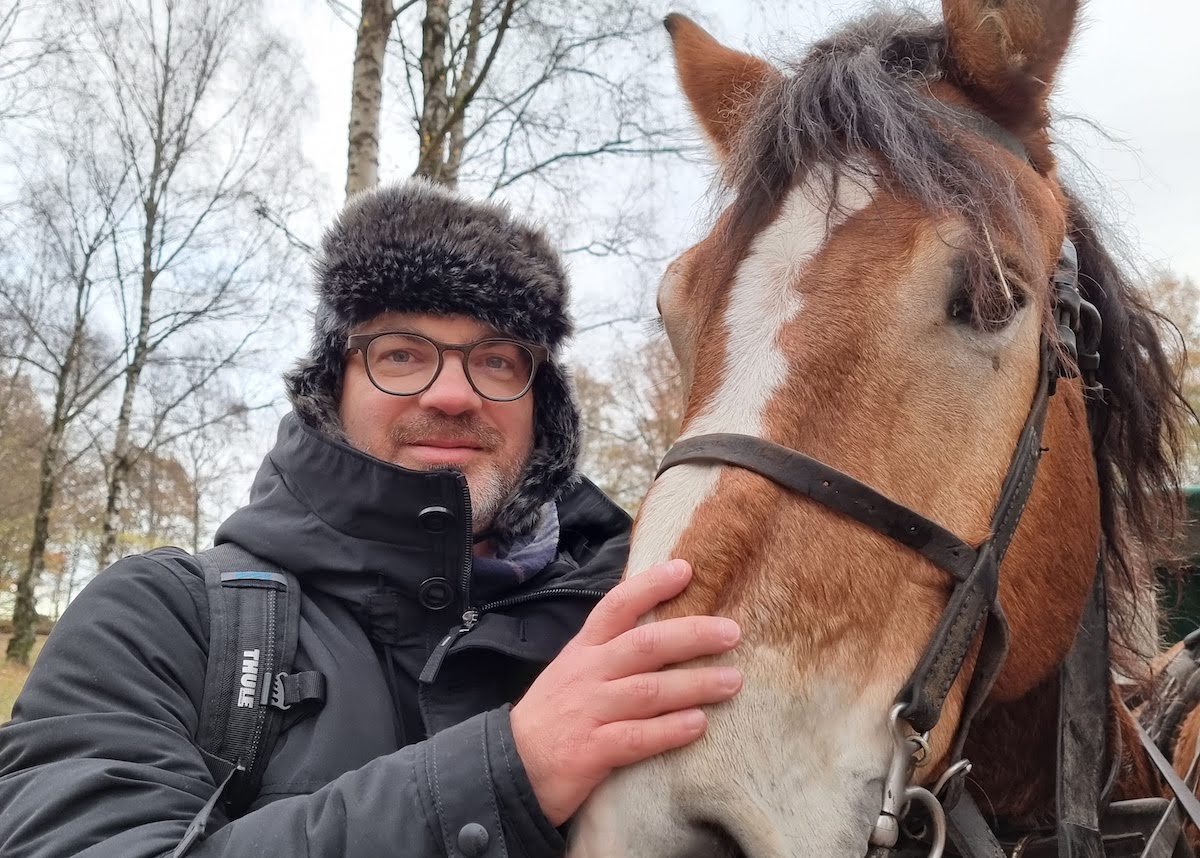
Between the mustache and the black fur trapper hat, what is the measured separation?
0.15 metres

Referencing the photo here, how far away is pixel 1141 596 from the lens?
2.15 metres

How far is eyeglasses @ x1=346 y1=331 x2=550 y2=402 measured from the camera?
2236 millimetres

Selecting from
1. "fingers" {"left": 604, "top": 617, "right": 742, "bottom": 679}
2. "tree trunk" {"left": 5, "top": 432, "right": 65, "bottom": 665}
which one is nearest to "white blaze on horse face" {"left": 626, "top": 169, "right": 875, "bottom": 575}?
"fingers" {"left": 604, "top": 617, "right": 742, "bottom": 679}

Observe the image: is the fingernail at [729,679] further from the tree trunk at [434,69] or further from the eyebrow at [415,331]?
the tree trunk at [434,69]

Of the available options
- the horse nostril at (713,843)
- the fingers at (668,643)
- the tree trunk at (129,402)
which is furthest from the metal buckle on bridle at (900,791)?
the tree trunk at (129,402)

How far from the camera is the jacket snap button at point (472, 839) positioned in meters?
1.26

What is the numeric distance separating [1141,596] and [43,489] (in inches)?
682

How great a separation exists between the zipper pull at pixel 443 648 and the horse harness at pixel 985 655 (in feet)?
2.36

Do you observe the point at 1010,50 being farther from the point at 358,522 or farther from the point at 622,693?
the point at 358,522

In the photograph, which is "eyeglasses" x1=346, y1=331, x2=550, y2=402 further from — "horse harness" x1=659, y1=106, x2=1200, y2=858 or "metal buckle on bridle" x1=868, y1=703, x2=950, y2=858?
"metal buckle on bridle" x1=868, y1=703, x2=950, y2=858

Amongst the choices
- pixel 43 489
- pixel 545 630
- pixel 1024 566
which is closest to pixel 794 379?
pixel 1024 566

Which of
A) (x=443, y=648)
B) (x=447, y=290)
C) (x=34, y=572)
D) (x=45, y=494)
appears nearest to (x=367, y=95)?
(x=447, y=290)

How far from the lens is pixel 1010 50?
1812mm

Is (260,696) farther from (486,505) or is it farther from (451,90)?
(451,90)
